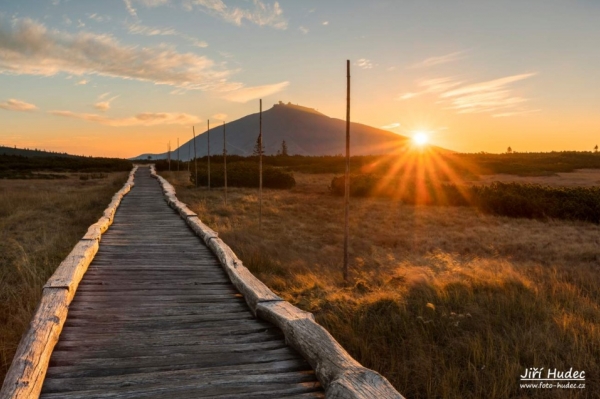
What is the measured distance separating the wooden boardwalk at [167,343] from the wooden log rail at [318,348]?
0.12m

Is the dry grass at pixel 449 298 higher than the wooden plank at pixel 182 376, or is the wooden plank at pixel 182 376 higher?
the wooden plank at pixel 182 376

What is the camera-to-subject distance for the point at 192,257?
814cm

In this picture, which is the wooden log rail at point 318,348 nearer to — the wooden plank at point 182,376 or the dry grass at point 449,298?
the wooden plank at point 182,376

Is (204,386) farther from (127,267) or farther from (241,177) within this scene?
(241,177)

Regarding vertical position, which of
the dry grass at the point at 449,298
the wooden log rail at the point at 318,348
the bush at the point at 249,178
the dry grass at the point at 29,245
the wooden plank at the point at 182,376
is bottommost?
the dry grass at the point at 449,298

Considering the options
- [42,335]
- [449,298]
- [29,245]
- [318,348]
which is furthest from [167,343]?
[29,245]

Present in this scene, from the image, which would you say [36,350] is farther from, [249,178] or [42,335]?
[249,178]

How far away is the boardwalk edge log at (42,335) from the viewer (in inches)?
123

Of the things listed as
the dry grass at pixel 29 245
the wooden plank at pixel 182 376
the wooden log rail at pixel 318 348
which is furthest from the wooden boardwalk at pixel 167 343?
the dry grass at pixel 29 245

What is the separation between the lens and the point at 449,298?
23.9 feet

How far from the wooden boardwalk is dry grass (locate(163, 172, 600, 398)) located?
1543 mm

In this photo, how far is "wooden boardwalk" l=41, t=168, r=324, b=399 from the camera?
3408 mm

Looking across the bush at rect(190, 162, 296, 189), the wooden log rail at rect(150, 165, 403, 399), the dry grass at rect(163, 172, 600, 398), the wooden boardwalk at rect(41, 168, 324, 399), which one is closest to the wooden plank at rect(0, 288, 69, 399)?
the wooden boardwalk at rect(41, 168, 324, 399)

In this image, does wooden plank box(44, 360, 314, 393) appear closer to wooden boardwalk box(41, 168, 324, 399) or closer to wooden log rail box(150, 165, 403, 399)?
wooden boardwalk box(41, 168, 324, 399)
